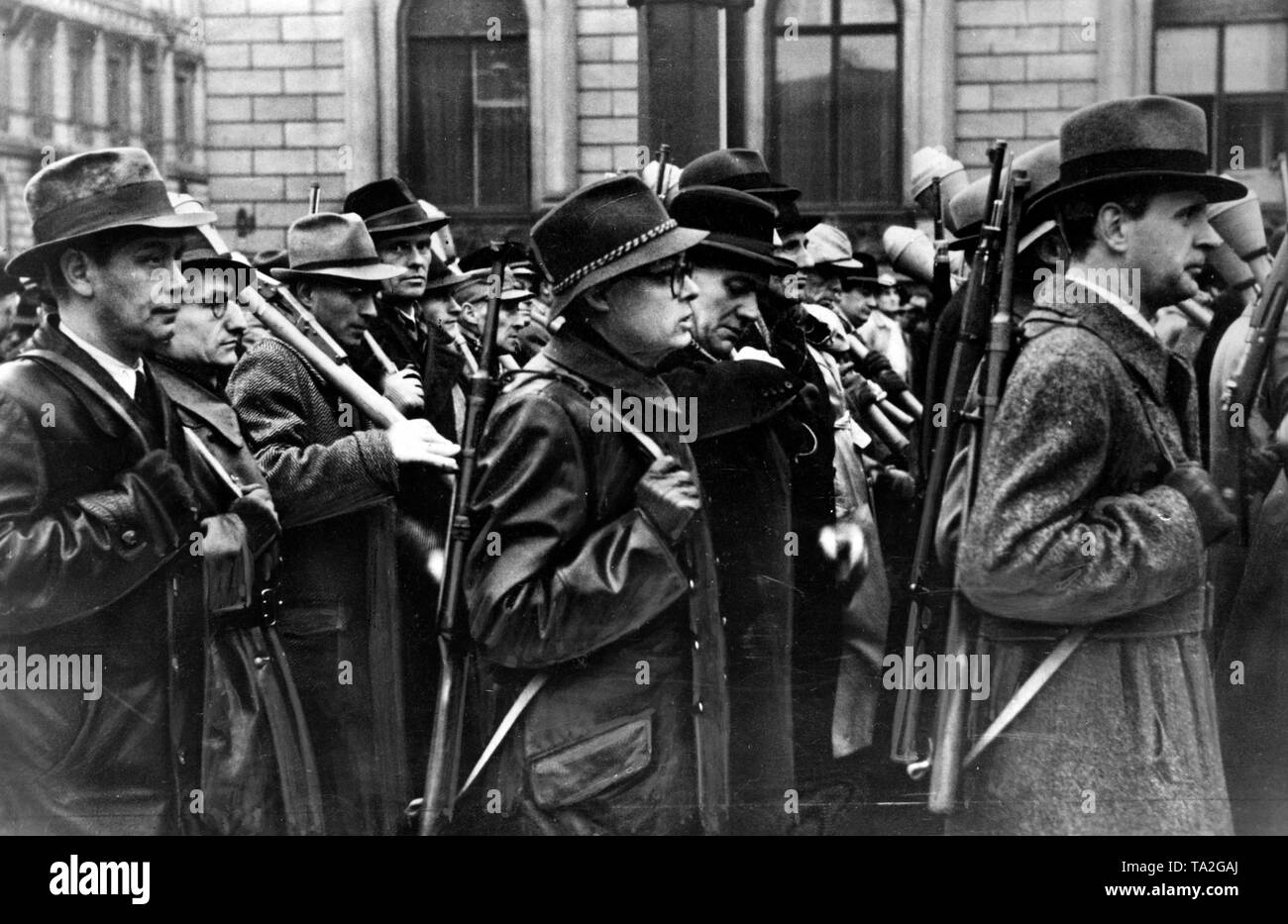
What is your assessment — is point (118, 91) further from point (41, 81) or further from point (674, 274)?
point (674, 274)

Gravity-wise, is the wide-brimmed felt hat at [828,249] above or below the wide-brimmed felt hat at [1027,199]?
below

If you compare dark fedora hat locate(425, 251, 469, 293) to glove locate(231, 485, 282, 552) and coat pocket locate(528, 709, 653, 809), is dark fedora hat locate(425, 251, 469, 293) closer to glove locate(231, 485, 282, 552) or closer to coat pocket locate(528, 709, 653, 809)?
glove locate(231, 485, 282, 552)

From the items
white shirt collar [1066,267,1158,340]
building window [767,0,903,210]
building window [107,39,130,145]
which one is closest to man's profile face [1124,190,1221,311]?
white shirt collar [1066,267,1158,340]

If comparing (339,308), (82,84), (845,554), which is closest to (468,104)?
(339,308)

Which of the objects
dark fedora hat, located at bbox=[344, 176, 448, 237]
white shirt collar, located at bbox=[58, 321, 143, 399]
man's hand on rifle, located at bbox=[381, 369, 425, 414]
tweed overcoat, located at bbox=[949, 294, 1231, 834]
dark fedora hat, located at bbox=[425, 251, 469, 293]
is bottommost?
tweed overcoat, located at bbox=[949, 294, 1231, 834]

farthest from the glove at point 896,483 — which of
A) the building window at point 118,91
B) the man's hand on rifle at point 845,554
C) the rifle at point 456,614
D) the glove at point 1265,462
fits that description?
the building window at point 118,91

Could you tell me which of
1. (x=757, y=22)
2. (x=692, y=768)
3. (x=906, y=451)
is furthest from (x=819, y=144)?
(x=692, y=768)

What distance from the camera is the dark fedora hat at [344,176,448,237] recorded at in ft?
22.5

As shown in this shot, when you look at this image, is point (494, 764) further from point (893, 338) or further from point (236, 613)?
point (893, 338)

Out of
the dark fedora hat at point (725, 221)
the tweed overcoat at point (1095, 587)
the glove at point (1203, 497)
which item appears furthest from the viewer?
the dark fedora hat at point (725, 221)

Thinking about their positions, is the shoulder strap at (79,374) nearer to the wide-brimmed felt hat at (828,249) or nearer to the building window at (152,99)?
the building window at (152,99)

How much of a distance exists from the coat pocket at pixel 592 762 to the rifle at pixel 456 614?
323 millimetres

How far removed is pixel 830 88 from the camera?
692 cm

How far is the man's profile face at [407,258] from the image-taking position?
6898 mm
